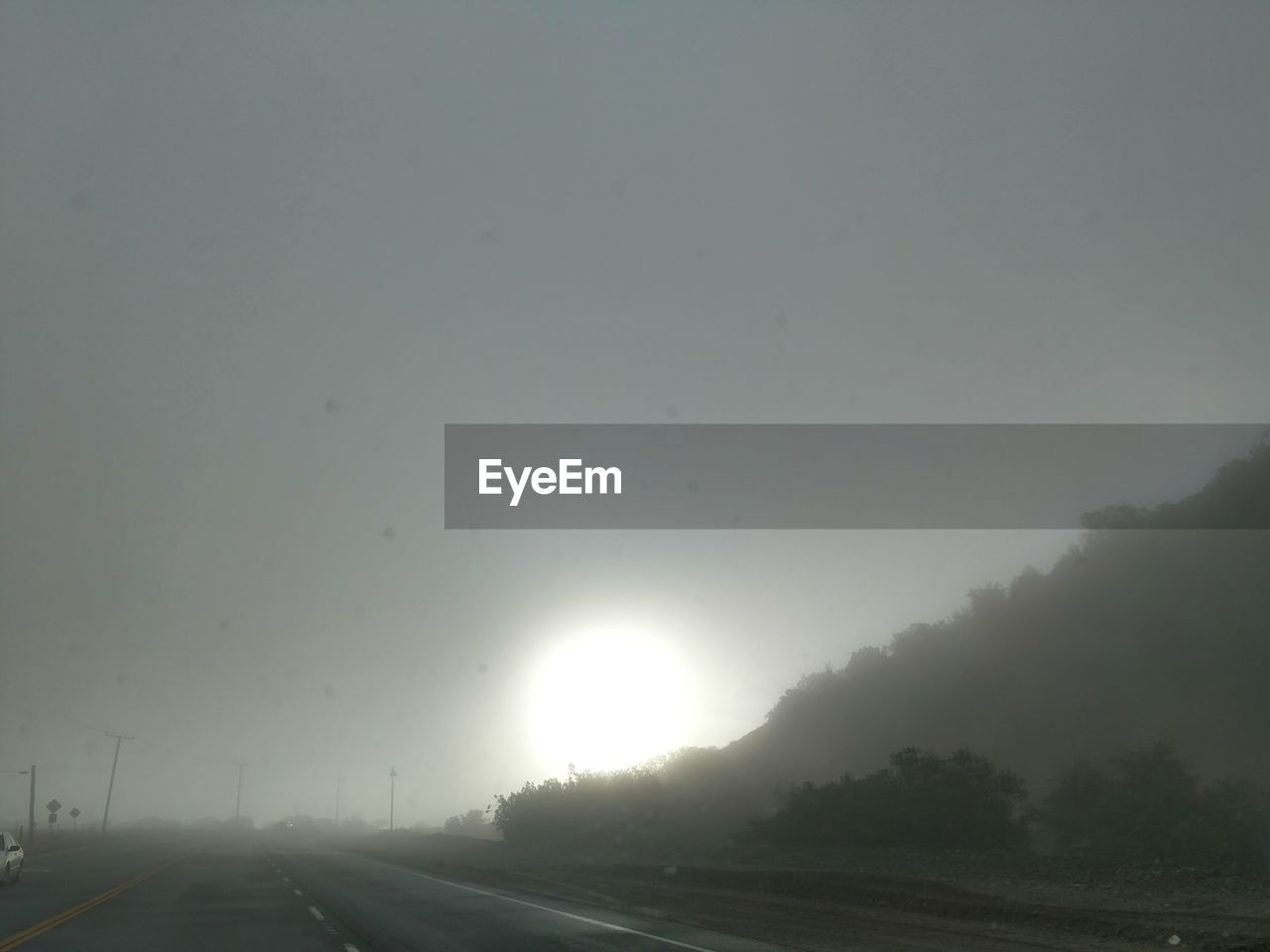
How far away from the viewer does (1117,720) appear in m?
67.4

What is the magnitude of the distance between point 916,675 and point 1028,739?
21.1 m

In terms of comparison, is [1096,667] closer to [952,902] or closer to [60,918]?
[952,902]

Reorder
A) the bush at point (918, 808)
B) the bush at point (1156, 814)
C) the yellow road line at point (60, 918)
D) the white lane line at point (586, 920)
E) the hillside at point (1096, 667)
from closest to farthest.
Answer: the white lane line at point (586, 920)
the yellow road line at point (60, 918)
the bush at point (1156, 814)
the bush at point (918, 808)
the hillside at point (1096, 667)

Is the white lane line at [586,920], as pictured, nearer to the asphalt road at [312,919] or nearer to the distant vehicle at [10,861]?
the asphalt road at [312,919]

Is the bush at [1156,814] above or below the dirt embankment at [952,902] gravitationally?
above

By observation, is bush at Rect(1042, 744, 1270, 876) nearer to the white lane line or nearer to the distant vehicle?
the white lane line

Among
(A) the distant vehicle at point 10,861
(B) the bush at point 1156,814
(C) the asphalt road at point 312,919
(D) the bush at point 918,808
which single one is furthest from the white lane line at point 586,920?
(B) the bush at point 1156,814

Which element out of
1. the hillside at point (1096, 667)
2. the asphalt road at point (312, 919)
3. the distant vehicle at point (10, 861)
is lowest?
the asphalt road at point (312, 919)

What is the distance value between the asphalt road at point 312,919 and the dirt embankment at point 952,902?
216 centimetres

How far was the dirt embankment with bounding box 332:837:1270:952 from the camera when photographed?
53.4ft

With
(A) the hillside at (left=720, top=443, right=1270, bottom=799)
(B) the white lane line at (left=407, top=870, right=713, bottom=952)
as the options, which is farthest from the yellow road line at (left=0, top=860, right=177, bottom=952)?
(A) the hillside at (left=720, top=443, right=1270, bottom=799)

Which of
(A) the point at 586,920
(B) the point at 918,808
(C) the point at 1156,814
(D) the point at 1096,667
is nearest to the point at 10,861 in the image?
(A) the point at 586,920

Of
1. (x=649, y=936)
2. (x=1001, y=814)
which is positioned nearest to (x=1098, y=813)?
(x=1001, y=814)

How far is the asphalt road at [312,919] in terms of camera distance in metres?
16.8
